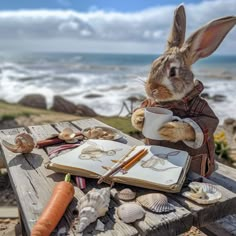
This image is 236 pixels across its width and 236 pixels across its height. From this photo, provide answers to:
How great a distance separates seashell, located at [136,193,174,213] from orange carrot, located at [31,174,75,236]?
0.23 meters

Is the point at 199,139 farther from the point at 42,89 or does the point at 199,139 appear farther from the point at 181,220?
the point at 42,89

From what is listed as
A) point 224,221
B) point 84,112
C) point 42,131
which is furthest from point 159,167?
point 84,112

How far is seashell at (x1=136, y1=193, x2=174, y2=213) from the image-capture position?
3.10 feet

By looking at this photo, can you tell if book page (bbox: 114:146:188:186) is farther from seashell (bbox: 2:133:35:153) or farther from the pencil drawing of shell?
seashell (bbox: 2:133:35:153)

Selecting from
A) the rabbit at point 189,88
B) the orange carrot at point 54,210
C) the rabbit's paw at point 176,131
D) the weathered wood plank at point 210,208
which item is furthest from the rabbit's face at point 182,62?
the orange carrot at point 54,210

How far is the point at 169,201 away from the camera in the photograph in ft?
3.30

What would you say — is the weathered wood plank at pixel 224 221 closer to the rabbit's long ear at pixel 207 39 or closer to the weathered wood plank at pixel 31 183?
the rabbit's long ear at pixel 207 39

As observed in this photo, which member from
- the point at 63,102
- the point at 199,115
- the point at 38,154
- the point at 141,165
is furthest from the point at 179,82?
the point at 63,102

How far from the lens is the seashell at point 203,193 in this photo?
0.99 meters

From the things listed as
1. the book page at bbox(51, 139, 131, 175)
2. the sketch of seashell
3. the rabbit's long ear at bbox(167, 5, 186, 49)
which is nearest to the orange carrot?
the book page at bbox(51, 139, 131, 175)

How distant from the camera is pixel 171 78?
1395mm

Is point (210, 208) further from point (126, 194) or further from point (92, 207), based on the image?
point (92, 207)

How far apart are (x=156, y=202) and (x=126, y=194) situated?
0.11 m

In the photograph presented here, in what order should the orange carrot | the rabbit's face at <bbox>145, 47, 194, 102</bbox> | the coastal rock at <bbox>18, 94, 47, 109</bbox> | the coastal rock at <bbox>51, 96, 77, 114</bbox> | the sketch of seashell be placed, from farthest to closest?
the coastal rock at <bbox>18, 94, 47, 109</bbox>
the coastal rock at <bbox>51, 96, 77, 114</bbox>
the rabbit's face at <bbox>145, 47, 194, 102</bbox>
the sketch of seashell
the orange carrot
